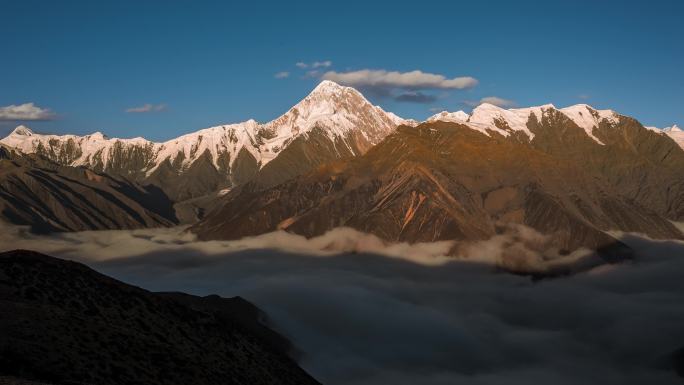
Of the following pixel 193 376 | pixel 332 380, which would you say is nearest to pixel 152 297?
pixel 193 376

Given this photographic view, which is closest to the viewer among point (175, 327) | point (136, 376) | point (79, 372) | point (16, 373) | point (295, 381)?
point (16, 373)

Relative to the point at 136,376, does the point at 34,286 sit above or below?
above

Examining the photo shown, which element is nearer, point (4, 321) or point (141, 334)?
point (4, 321)

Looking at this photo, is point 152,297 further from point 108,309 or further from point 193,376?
point 193,376

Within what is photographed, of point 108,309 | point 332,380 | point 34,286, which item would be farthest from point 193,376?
point 332,380

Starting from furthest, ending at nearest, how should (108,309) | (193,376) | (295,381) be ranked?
(295,381) < (108,309) < (193,376)

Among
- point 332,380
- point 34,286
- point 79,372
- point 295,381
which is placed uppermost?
point 34,286
